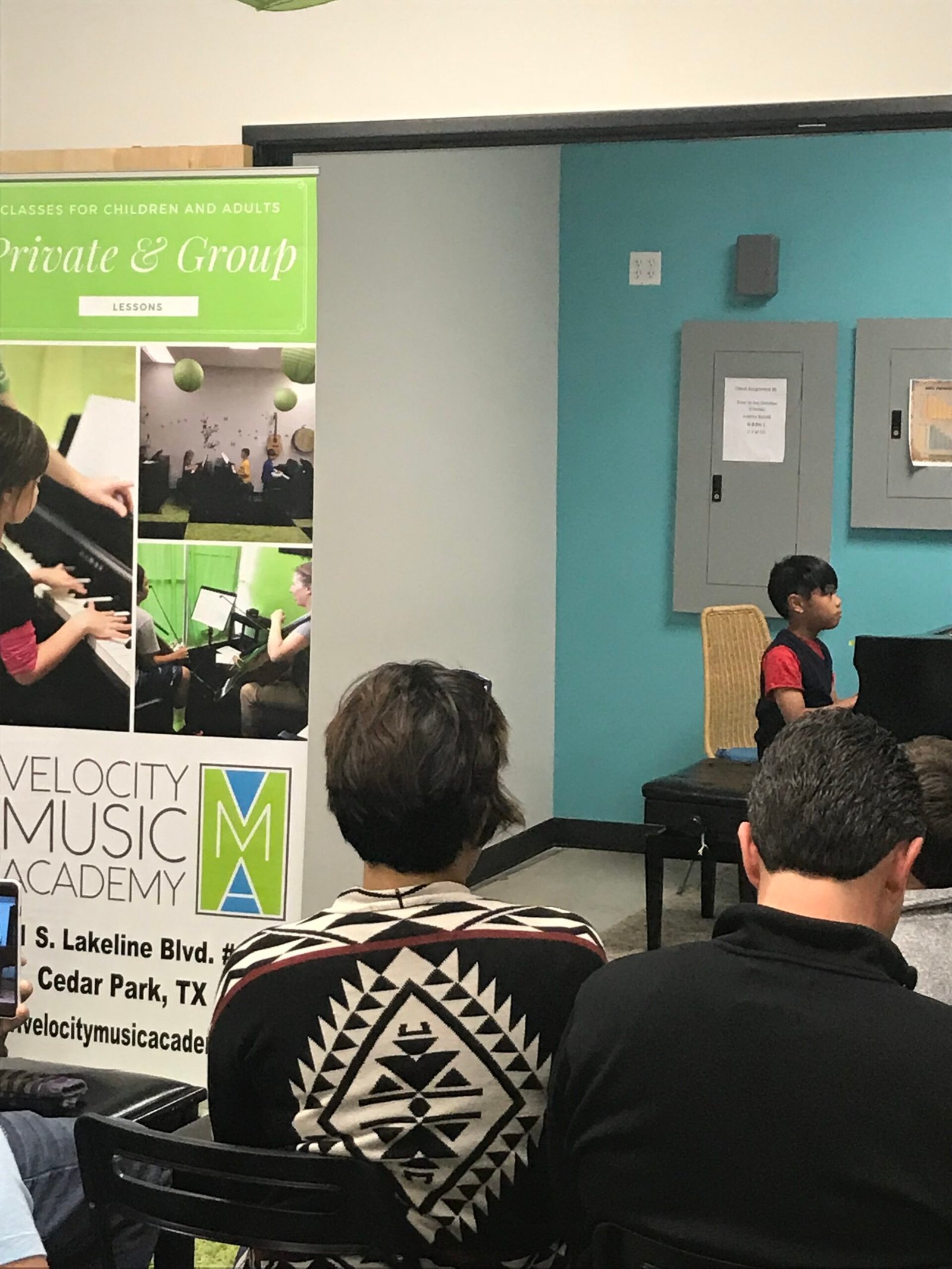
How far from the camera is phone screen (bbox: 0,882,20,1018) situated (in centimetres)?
193

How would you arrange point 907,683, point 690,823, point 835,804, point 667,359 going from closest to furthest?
1. point 835,804
2. point 907,683
3. point 690,823
4. point 667,359

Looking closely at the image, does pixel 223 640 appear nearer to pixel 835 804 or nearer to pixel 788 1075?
pixel 835 804

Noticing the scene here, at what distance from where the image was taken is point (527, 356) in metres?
5.84

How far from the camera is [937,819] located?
1.93m

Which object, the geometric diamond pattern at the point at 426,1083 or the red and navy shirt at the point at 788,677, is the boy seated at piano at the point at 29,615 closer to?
the geometric diamond pattern at the point at 426,1083

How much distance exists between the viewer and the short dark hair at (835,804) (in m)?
1.39

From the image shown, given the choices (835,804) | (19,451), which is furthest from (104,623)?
(835,804)

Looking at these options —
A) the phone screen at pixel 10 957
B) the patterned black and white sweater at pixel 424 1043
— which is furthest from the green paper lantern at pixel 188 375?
the patterned black and white sweater at pixel 424 1043

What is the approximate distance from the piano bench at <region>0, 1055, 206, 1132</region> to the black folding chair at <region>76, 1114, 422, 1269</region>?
1.80 feet

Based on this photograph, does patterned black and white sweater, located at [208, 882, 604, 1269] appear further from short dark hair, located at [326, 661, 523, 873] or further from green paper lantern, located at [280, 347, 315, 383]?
green paper lantern, located at [280, 347, 315, 383]

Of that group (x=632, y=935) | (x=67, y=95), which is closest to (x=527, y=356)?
(x=632, y=935)

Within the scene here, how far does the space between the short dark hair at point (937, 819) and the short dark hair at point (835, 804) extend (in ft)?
1.60

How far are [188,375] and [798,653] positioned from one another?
2.19 meters

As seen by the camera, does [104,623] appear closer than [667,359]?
Yes
